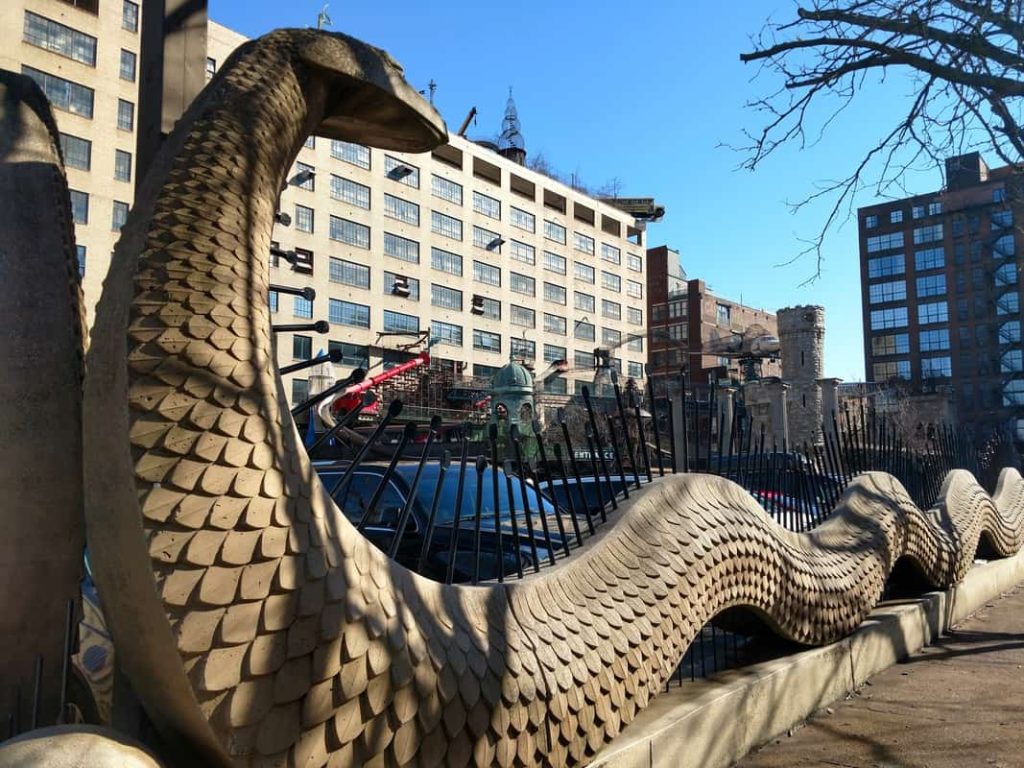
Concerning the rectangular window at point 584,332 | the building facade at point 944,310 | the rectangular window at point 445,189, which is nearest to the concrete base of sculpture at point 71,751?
the rectangular window at point 445,189

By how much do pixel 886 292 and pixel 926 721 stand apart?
8730cm

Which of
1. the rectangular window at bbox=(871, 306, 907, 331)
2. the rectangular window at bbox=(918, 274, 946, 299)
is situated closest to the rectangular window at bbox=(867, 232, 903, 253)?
the rectangular window at bbox=(918, 274, 946, 299)

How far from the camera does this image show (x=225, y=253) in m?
2.03

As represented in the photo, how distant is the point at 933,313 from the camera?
3071 inches

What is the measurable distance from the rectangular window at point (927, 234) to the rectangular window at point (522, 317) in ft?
144

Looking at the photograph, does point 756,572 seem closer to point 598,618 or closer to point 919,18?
point 598,618

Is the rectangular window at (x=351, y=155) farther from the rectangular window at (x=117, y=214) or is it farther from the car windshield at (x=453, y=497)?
the car windshield at (x=453, y=497)

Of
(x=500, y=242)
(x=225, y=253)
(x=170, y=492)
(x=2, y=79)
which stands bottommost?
(x=170, y=492)

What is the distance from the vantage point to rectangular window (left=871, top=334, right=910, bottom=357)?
80562mm

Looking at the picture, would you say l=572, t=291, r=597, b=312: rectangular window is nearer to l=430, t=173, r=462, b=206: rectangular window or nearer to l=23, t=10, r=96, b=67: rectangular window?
l=430, t=173, r=462, b=206: rectangular window

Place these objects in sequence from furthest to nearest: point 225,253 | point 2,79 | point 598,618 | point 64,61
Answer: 1. point 64,61
2. point 598,618
3. point 2,79
4. point 225,253

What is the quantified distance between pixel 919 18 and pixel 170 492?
23.6 ft

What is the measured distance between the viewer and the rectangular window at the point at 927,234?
76681 mm

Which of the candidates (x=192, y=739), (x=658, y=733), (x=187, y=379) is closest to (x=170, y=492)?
(x=187, y=379)
